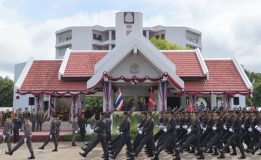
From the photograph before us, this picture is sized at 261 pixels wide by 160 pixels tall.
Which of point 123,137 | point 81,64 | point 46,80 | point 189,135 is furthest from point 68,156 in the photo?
point 81,64

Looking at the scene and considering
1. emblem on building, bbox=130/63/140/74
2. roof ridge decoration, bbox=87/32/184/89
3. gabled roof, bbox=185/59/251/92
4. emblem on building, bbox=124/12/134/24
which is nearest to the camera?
roof ridge decoration, bbox=87/32/184/89

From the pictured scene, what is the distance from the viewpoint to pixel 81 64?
28.7m

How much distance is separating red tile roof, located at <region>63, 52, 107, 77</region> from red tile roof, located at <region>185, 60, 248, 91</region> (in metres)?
7.35

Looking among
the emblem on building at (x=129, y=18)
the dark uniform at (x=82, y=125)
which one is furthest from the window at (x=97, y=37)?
the dark uniform at (x=82, y=125)

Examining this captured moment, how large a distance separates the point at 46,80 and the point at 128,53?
22.6ft

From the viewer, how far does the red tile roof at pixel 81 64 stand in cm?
2755

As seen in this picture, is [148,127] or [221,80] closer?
[148,127]

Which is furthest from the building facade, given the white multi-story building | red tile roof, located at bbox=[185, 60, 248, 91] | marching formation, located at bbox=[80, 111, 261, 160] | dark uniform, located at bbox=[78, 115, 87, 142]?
the white multi-story building

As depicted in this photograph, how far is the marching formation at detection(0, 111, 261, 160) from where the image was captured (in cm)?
1459

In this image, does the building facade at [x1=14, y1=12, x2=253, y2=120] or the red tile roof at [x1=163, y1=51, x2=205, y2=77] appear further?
the red tile roof at [x1=163, y1=51, x2=205, y2=77]

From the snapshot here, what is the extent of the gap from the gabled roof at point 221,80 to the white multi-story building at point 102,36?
4769 centimetres

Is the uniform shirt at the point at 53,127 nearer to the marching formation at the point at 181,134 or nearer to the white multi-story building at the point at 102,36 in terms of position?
the marching formation at the point at 181,134

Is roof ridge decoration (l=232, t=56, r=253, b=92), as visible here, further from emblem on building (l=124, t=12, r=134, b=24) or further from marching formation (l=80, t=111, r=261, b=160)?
emblem on building (l=124, t=12, r=134, b=24)

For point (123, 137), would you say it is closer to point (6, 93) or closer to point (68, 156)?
point (68, 156)
